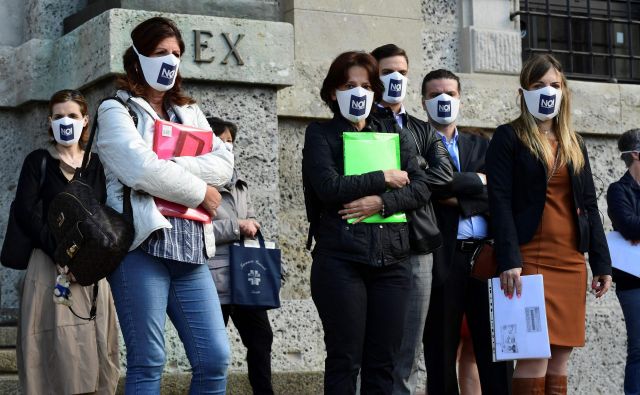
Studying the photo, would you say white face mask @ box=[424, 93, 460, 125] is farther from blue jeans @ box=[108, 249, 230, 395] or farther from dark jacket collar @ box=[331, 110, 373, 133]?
blue jeans @ box=[108, 249, 230, 395]

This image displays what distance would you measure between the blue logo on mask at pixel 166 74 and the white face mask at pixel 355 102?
891 millimetres

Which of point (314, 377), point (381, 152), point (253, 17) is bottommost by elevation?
point (314, 377)

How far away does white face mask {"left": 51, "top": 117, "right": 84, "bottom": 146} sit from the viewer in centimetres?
620

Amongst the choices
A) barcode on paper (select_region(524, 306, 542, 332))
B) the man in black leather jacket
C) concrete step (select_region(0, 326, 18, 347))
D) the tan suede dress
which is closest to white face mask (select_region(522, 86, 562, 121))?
the tan suede dress

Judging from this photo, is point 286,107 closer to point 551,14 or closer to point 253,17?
point 253,17

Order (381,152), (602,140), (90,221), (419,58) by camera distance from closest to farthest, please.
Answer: (90,221)
(381,152)
(419,58)
(602,140)

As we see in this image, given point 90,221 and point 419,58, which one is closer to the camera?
point 90,221

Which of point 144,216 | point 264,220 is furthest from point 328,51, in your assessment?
point 144,216

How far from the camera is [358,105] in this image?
547 centimetres

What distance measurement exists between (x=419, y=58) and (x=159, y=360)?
12.7ft

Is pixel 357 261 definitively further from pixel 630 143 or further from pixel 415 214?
pixel 630 143

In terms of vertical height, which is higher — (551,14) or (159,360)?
(551,14)

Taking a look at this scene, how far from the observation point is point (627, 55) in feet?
31.1

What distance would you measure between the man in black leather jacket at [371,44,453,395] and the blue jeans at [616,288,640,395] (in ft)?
5.74
